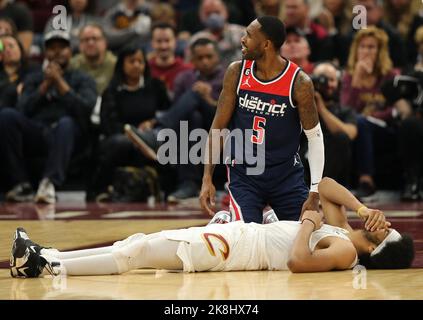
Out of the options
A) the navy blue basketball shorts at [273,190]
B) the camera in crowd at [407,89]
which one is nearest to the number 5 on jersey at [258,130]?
the navy blue basketball shorts at [273,190]

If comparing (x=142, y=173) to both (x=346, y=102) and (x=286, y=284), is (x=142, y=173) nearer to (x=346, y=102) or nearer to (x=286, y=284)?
(x=346, y=102)

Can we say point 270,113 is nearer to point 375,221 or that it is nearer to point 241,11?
point 375,221

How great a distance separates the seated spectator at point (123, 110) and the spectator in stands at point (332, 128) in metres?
2.12

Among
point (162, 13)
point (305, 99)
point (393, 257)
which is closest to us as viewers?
point (393, 257)

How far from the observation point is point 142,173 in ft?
38.3

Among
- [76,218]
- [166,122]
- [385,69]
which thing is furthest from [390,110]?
[76,218]

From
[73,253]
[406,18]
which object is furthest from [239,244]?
[406,18]

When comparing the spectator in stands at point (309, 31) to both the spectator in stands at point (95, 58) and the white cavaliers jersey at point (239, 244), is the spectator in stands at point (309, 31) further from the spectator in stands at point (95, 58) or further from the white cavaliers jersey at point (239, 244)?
the white cavaliers jersey at point (239, 244)

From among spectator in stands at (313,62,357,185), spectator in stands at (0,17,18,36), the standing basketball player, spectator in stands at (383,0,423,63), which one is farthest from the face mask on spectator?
the standing basketball player

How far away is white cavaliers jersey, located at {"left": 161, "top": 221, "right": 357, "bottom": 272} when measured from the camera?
5.99 meters

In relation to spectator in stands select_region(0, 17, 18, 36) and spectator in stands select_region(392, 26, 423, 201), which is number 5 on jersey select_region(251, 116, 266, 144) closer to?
spectator in stands select_region(392, 26, 423, 201)

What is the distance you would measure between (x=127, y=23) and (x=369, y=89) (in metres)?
4.06

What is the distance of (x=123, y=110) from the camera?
11984 millimetres

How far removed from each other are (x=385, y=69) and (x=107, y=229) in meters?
4.63
